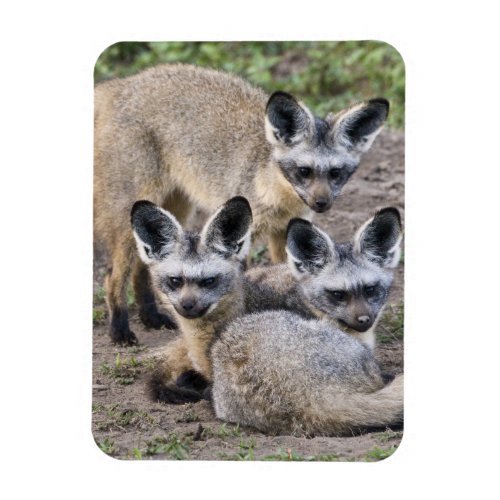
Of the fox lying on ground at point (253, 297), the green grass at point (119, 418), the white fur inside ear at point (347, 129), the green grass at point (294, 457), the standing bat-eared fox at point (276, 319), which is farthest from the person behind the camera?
the white fur inside ear at point (347, 129)

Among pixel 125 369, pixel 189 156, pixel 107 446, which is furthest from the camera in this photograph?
pixel 189 156

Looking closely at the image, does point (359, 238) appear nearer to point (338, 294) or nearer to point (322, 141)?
point (338, 294)

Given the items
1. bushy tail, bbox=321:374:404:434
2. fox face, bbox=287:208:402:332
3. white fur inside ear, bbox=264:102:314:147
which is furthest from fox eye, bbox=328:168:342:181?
bushy tail, bbox=321:374:404:434

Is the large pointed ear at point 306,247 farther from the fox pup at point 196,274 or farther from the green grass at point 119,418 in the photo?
the green grass at point 119,418

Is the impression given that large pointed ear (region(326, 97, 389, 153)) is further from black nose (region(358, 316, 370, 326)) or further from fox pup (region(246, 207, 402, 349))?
black nose (region(358, 316, 370, 326))

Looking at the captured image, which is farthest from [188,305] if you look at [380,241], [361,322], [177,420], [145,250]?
[380,241]

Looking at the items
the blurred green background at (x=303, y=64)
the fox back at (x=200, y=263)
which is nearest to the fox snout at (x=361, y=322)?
the fox back at (x=200, y=263)
